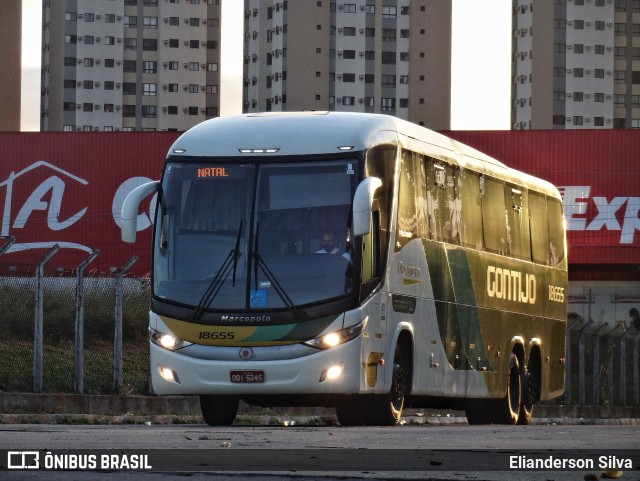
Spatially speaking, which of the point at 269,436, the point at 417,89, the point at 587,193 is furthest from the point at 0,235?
the point at 417,89

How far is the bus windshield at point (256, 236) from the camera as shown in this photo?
56.5 feet

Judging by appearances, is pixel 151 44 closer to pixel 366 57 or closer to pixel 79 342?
pixel 366 57

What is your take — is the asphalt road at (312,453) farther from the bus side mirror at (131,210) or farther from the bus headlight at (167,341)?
the bus side mirror at (131,210)

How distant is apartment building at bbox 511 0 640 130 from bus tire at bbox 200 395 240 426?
128765mm

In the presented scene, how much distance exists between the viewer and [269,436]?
1385 cm

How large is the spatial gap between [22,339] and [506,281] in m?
6.78

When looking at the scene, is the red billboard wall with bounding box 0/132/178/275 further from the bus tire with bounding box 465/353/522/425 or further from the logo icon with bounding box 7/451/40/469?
the logo icon with bounding box 7/451/40/469

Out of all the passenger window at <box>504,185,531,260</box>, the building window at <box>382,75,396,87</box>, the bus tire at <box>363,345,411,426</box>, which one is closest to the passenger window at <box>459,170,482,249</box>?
the passenger window at <box>504,185,531,260</box>

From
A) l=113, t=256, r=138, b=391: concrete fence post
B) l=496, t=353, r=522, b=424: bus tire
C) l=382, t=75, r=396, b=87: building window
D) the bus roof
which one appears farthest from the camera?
l=382, t=75, r=396, b=87: building window

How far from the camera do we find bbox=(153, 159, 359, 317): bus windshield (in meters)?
17.2

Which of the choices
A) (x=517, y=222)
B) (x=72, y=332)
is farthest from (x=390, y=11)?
(x=517, y=222)

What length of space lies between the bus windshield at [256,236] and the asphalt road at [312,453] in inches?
95.1

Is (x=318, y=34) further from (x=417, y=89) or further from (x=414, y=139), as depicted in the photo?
(x=414, y=139)

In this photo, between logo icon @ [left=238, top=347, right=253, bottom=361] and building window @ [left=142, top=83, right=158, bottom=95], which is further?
building window @ [left=142, top=83, right=158, bottom=95]
